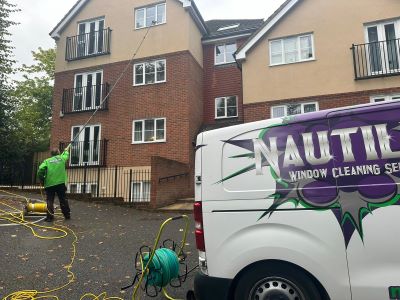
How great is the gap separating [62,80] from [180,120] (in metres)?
7.73

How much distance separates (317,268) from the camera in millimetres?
3293

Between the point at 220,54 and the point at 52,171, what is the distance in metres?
12.6

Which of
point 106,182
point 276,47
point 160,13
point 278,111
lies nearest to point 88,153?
point 106,182

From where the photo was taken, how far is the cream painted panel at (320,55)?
14328 mm

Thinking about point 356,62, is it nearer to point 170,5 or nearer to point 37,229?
point 170,5

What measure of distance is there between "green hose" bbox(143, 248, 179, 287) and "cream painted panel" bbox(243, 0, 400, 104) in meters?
11.7

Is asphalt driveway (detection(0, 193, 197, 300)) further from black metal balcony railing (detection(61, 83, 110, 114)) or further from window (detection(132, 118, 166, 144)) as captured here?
black metal balcony railing (detection(61, 83, 110, 114))

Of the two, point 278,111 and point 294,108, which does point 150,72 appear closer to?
point 278,111

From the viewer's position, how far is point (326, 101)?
14.5m

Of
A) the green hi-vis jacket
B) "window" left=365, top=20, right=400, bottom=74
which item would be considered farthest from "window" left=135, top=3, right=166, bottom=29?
the green hi-vis jacket

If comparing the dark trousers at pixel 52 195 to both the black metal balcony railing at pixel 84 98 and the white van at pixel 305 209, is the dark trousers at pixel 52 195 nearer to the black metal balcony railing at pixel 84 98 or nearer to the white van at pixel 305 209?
the white van at pixel 305 209

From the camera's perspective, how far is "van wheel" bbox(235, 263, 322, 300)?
3346 millimetres

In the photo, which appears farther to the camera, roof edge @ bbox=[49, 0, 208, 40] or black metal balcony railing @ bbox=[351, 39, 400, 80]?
roof edge @ bbox=[49, 0, 208, 40]

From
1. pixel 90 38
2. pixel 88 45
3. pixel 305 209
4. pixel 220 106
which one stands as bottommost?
pixel 305 209
